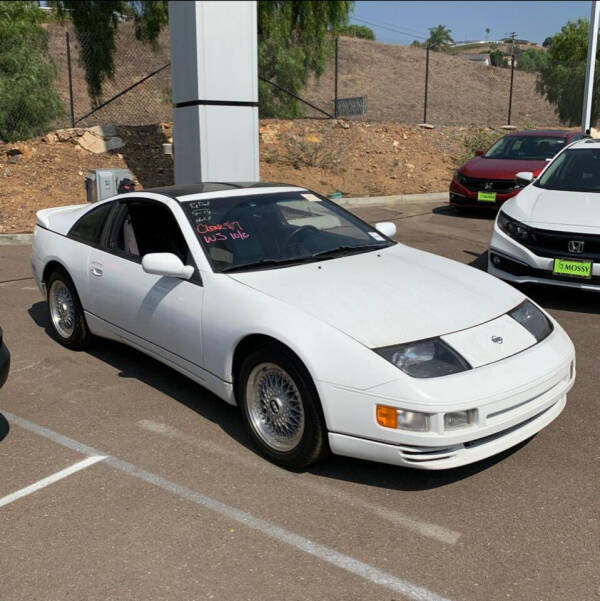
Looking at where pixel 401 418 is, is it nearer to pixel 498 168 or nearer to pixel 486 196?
pixel 486 196

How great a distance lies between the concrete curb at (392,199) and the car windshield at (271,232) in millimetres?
8582

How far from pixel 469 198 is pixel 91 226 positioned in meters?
8.43

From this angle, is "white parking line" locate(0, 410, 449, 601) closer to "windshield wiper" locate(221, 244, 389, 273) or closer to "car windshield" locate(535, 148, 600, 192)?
"windshield wiper" locate(221, 244, 389, 273)

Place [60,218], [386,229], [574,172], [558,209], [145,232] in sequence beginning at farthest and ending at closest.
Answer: [574,172], [558,209], [60,218], [386,229], [145,232]

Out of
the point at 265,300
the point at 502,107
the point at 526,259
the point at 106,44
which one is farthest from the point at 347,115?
the point at 502,107

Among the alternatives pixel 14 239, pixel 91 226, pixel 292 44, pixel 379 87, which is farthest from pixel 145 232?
pixel 379 87

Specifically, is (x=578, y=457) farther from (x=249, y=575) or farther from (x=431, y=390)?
(x=249, y=575)

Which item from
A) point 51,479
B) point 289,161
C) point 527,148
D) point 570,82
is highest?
point 570,82

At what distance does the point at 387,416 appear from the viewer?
3350 millimetres

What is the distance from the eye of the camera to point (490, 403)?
3363mm

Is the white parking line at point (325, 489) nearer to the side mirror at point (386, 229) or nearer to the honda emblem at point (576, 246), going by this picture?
the side mirror at point (386, 229)

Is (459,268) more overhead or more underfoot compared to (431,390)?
more overhead

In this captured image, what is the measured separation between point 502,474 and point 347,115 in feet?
61.1

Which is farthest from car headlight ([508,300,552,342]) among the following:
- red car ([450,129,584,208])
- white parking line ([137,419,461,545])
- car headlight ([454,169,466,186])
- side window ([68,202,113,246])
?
car headlight ([454,169,466,186])
